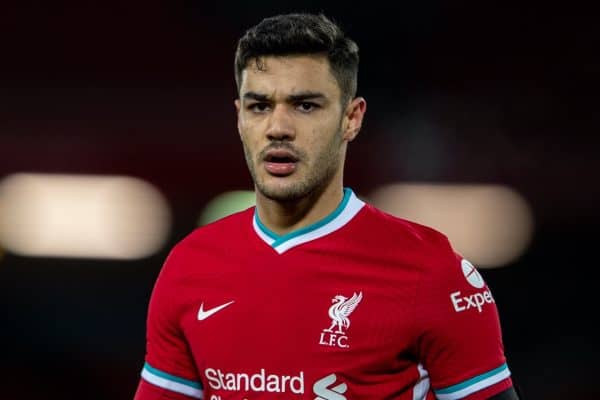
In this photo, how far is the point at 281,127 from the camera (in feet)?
5.29

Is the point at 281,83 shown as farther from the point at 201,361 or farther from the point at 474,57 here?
the point at 474,57

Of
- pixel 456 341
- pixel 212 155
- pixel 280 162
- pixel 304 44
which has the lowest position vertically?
pixel 212 155

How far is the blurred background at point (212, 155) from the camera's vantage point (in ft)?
16.5

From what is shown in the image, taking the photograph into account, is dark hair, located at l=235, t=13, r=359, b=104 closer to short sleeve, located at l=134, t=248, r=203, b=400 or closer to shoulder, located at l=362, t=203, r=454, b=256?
shoulder, located at l=362, t=203, r=454, b=256

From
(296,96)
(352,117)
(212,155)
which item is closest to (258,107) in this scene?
(296,96)

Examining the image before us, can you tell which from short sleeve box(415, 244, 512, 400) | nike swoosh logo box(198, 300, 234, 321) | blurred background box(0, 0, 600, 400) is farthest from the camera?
blurred background box(0, 0, 600, 400)

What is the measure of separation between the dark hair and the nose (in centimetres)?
12

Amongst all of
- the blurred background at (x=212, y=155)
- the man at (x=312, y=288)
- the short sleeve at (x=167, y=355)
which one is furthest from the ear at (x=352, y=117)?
the blurred background at (x=212, y=155)

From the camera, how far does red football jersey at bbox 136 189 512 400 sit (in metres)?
1.58

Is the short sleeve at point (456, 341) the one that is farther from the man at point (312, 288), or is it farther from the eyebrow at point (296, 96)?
the eyebrow at point (296, 96)

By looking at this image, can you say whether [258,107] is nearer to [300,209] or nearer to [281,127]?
[281,127]

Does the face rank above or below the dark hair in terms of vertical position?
below

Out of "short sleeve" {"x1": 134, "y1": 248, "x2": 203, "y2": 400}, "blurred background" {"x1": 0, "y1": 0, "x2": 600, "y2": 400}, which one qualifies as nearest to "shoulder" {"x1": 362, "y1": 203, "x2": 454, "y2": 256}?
"short sleeve" {"x1": 134, "y1": 248, "x2": 203, "y2": 400}

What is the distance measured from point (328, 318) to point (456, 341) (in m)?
0.23
